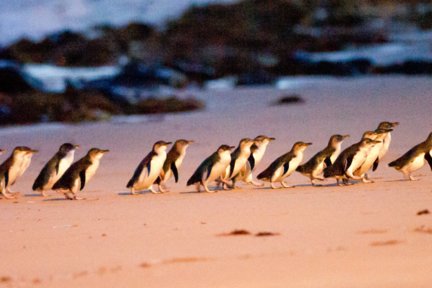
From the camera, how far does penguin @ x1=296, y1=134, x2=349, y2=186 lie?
13094 millimetres

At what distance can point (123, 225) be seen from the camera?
34.4ft

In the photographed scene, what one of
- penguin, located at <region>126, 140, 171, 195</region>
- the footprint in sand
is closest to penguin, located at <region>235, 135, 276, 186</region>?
penguin, located at <region>126, 140, 171, 195</region>

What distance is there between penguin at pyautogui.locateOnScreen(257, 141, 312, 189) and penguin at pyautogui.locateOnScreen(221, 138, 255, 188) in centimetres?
23

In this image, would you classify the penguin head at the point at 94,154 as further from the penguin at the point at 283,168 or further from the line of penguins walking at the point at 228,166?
the penguin at the point at 283,168

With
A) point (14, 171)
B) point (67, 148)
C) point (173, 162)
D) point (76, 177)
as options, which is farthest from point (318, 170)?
point (14, 171)

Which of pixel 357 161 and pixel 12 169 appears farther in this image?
pixel 12 169

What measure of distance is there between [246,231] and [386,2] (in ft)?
101

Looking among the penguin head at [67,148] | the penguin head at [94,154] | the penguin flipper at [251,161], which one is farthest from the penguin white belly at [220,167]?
the penguin head at [67,148]

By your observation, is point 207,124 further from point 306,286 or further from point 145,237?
point 306,286

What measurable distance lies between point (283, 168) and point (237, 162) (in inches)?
19.0

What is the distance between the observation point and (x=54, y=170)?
13.3 metres

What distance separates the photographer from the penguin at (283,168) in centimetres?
1295

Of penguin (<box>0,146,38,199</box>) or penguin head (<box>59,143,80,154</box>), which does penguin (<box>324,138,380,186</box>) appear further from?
penguin (<box>0,146,38,199</box>)

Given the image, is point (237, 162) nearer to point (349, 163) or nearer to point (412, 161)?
point (349, 163)
